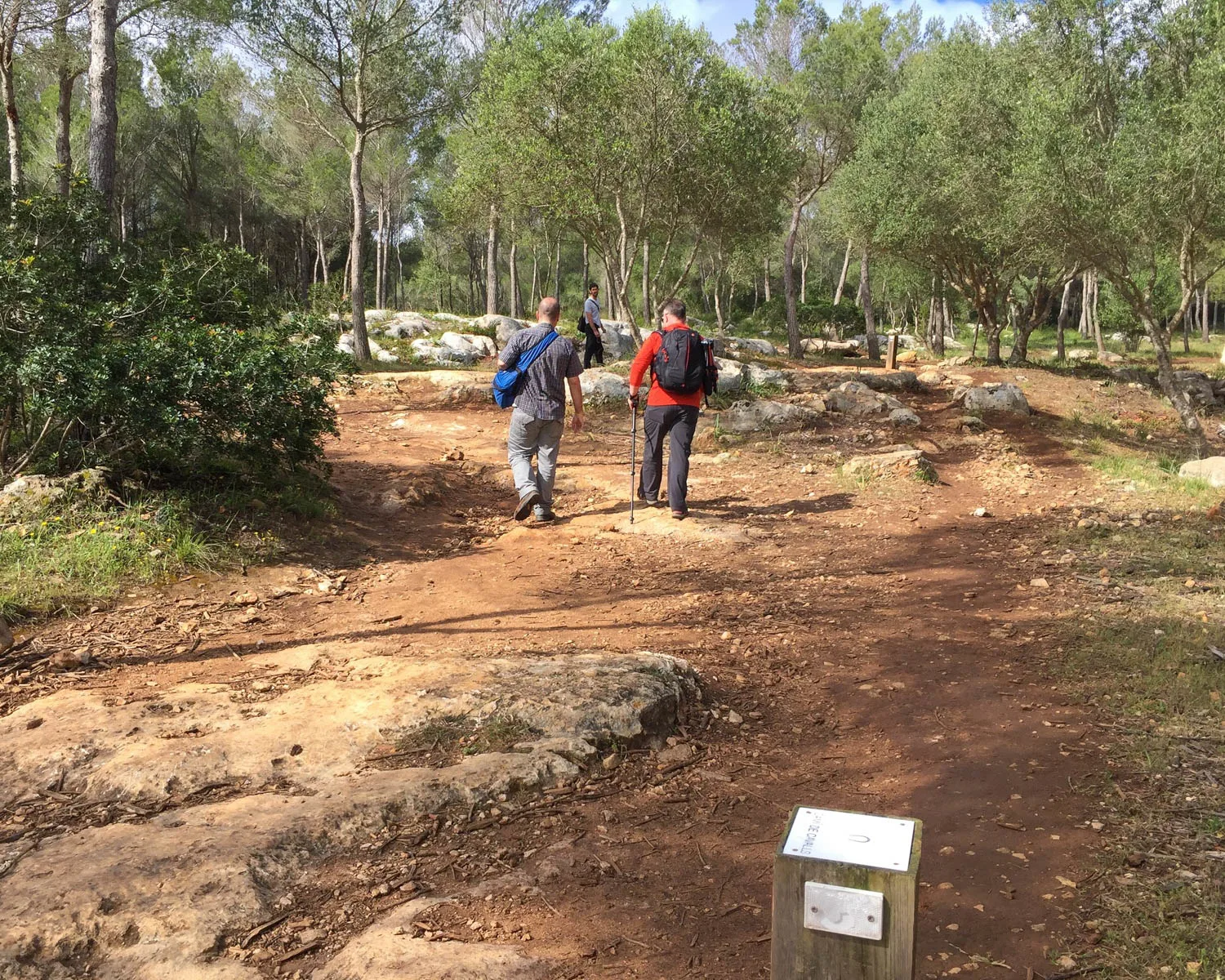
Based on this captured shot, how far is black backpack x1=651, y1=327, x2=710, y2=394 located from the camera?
29.0ft

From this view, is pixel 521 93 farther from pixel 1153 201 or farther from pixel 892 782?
pixel 892 782

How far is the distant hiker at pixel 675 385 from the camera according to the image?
8852 mm

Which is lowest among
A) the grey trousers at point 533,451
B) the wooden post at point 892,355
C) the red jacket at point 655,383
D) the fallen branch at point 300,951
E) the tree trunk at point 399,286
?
the fallen branch at point 300,951

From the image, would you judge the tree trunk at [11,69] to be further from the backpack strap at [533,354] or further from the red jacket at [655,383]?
the red jacket at [655,383]

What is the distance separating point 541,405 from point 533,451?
548 mm

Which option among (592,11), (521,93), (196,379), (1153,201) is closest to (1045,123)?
(1153,201)

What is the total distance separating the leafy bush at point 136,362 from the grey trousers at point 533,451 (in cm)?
175

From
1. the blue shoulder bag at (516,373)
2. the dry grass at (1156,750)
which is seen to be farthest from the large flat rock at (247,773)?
the blue shoulder bag at (516,373)

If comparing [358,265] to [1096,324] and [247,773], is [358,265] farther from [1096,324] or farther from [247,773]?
[1096,324]

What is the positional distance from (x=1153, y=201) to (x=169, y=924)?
53.2 feet

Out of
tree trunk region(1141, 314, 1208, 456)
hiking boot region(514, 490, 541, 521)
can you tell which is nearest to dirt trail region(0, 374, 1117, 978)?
hiking boot region(514, 490, 541, 521)

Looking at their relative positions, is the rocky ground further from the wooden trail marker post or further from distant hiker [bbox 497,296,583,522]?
the wooden trail marker post

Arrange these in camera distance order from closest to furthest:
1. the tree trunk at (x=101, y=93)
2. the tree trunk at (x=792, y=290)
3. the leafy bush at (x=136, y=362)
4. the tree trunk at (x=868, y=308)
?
the leafy bush at (x=136, y=362), the tree trunk at (x=101, y=93), the tree trunk at (x=792, y=290), the tree trunk at (x=868, y=308)

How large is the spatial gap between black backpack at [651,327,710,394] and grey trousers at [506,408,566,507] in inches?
45.1
